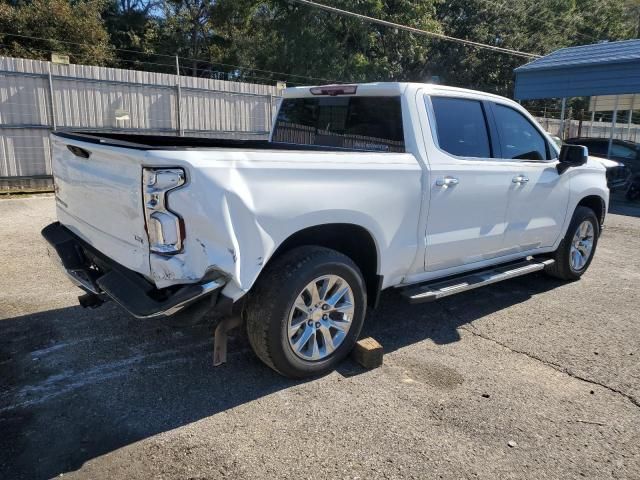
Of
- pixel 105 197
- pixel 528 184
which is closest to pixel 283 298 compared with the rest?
pixel 105 197

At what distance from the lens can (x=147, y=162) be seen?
284 cm

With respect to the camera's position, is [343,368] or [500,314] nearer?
[343,368]

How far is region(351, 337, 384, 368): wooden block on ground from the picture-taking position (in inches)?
151

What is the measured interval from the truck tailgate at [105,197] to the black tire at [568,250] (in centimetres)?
462

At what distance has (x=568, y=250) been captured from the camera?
5.92 metres

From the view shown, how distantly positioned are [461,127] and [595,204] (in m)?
2.77

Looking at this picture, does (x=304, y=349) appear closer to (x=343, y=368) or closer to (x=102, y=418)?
→ (x=343, y=368)

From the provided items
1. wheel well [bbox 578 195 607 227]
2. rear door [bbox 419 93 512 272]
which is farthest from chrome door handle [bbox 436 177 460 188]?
wheel well [bbox 578 195 607 227]

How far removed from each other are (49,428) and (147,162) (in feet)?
5.27

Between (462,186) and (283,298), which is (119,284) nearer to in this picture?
(283,298)

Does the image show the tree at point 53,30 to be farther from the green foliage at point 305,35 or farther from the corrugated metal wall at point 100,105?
the corrugated metal wall at point 100,105

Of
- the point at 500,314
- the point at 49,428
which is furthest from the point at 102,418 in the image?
the point at 500,314

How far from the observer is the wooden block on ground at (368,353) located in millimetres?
3823

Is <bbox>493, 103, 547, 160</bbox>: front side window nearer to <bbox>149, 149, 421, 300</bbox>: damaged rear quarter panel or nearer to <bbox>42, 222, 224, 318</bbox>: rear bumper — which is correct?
<bbox>149, 149, 421, 300</bbox>: damaged rear quarter panel
